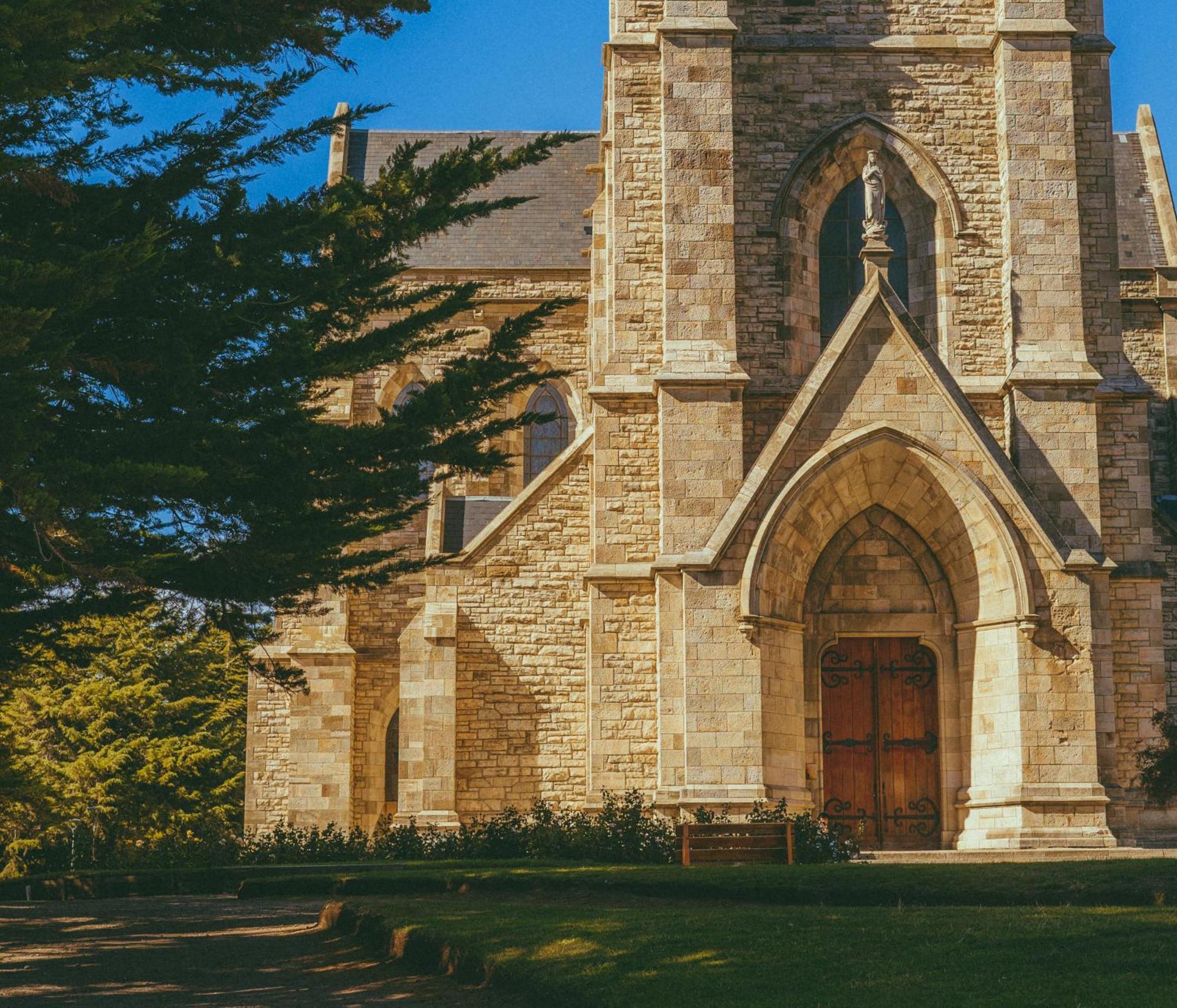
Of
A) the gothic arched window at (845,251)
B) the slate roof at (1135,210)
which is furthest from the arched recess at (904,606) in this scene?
the slate roof at (1135,210)

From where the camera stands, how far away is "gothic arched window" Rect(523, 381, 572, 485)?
28.9 metres

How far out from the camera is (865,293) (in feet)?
64.6

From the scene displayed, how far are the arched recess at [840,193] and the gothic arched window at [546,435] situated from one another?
8.24 metres

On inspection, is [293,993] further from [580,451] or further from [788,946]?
[580,451]

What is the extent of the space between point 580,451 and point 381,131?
1356cm

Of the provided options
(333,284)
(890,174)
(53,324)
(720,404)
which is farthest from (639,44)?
(53,324)

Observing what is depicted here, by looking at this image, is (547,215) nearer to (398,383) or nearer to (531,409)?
(531,409)

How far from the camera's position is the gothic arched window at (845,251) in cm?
2183

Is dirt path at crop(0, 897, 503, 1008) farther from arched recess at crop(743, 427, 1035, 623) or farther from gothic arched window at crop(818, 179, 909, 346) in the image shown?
gothic arched window at crop(818, 179, 909, 346)

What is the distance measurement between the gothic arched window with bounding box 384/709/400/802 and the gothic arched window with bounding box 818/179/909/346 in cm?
987

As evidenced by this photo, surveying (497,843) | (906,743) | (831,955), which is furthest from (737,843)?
(831,955)

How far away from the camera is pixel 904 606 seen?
813 inches

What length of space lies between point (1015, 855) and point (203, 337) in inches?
457

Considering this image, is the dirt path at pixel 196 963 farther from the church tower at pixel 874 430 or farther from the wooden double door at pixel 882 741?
the wooden double door at pixel 882 741
